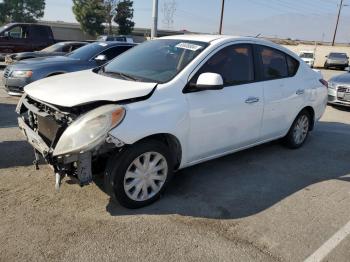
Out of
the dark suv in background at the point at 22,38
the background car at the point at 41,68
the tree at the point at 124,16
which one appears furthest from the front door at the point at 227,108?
the tree at the point at 124,16

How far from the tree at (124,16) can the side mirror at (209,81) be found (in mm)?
54817

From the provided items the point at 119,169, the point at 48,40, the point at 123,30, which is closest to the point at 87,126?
the point at 119,169

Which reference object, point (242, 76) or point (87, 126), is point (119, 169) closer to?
point (87, 126)

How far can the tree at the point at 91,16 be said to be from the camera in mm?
57375

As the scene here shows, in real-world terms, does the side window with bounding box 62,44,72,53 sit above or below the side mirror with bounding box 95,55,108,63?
below

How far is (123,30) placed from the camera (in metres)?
56.7

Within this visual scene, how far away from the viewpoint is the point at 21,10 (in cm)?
6675

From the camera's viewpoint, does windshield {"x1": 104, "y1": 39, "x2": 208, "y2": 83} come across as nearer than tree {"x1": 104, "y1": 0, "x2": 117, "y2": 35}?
Yes

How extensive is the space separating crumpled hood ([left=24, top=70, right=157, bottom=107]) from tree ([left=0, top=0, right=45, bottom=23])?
6631 centimetres

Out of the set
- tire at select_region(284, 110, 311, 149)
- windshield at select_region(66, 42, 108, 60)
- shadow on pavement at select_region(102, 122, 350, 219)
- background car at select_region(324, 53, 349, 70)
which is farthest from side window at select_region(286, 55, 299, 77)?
background car at select_region(324, 53, 349, 70)

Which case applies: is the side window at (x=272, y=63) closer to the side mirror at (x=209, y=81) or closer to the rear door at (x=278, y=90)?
the rear door at (x=278, y=90)

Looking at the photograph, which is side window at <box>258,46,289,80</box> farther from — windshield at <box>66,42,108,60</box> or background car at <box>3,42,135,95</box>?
windshield at <box>66,42,108,60</box>

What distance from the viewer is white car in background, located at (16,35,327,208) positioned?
356 centimetres

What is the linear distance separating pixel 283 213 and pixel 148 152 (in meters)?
1.55
